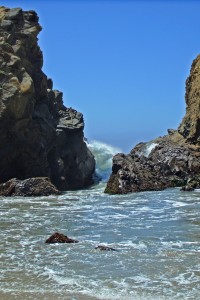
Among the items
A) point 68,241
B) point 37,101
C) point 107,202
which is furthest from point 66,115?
point 68,241

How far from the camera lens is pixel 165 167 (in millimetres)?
36562

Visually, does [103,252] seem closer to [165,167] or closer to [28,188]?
[28,188]

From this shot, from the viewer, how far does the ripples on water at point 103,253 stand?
36.6ft

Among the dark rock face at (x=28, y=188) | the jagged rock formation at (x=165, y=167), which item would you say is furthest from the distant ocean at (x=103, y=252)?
the jagged rock formation at (x=165, y=167)

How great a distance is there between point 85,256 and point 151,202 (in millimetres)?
13373

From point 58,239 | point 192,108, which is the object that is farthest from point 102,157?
point 58,239

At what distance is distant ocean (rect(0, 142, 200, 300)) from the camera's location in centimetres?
1116

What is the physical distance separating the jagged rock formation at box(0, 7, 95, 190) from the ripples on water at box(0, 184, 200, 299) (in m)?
11.8

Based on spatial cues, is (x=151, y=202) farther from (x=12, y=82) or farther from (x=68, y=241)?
(x=12, y=82)

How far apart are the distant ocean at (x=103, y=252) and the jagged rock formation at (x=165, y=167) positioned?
6.91 meters

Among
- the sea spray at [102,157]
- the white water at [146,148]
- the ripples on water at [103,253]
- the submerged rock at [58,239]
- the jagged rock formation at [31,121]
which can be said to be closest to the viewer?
the ripples on water at [103,253]

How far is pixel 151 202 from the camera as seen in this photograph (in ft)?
89.5

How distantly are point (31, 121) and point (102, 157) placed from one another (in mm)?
23347

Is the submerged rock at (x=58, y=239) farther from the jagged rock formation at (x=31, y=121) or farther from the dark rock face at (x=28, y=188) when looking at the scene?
the jagged rock formation at (x=31, y=121)
